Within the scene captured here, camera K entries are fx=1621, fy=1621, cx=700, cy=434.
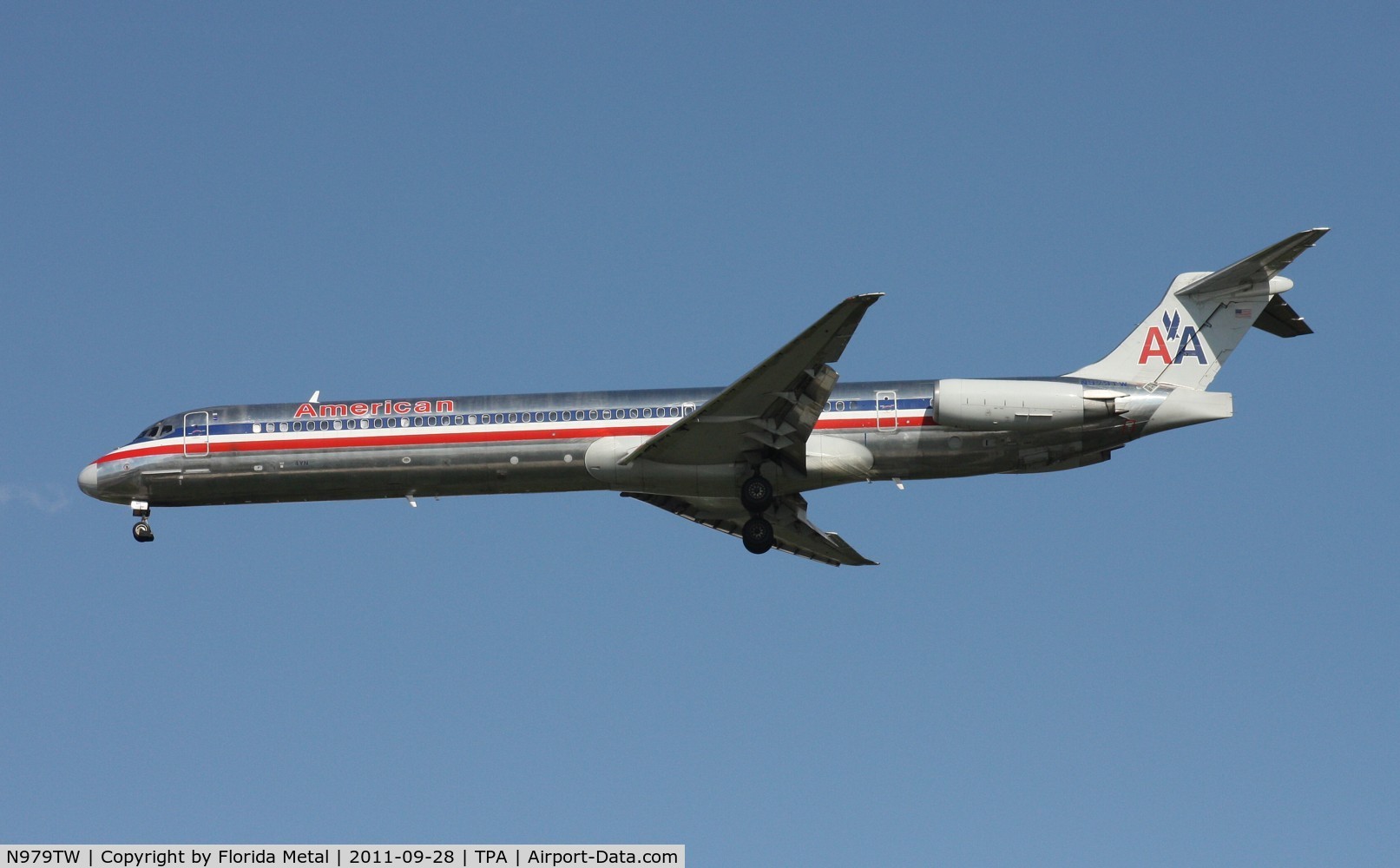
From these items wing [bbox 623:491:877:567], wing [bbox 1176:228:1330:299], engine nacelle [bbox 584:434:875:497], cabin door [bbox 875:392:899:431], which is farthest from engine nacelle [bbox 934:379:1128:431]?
wing [bbox 623:491:877:567]

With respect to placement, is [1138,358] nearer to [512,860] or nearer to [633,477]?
[633,477]

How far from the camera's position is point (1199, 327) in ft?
108

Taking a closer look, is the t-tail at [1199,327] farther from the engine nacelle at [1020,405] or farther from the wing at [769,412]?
the wing at [769,412]

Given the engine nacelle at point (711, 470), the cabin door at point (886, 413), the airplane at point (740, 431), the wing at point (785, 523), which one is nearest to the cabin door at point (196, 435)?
the airplane at point (740, 431)

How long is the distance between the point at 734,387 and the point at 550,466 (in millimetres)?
4661

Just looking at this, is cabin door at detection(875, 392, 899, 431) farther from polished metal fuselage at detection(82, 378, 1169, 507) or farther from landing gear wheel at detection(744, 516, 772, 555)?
landing gear wheel at detection(744, 516, 772, 555)

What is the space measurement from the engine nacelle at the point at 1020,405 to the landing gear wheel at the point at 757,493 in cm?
372

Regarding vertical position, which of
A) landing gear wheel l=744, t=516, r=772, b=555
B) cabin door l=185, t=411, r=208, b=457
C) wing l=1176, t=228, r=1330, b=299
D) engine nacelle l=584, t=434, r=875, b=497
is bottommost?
landing gear wheel l=744, t=516, r=772, b=555

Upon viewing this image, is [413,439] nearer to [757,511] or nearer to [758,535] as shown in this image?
[757,511]

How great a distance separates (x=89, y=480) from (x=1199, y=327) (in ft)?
77.6

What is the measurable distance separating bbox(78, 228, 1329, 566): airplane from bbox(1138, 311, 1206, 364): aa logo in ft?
0.08

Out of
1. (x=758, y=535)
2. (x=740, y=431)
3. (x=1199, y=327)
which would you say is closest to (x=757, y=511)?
(x=758, y=535)

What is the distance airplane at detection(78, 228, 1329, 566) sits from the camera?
31.1 m

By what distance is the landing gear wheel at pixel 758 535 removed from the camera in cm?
3350
